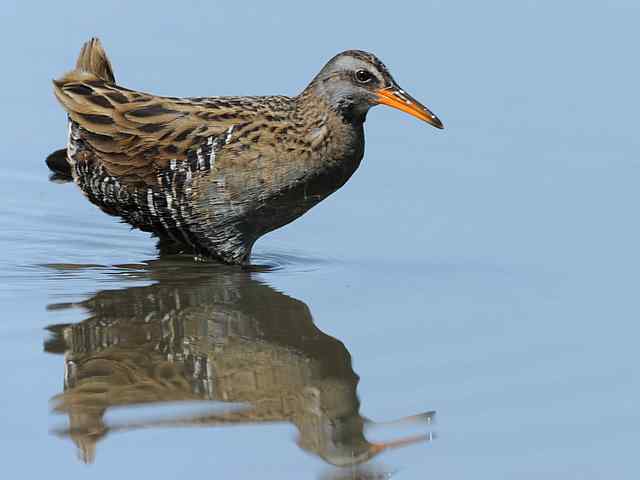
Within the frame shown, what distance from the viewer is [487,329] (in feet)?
22.1

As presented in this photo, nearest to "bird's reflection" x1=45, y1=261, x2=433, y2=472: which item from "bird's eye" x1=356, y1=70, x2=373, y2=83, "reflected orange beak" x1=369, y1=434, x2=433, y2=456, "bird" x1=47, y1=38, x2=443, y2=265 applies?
"reflected orange beak" x1=369, y1=434, x2=433, y2=456

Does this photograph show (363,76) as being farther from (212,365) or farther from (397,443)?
(397,443)

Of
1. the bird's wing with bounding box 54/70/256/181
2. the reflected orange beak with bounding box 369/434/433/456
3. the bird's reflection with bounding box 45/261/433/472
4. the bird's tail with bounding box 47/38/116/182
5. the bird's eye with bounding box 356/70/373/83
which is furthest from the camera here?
the bird's tail with bounding box 47/38/116/182

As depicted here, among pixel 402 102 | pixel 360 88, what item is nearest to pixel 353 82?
pixel 360 88

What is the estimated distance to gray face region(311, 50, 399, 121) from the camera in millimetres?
7711

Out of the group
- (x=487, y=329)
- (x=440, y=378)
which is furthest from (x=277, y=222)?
(x=440, y=378)

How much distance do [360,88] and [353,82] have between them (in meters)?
0.06

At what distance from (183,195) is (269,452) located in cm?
312

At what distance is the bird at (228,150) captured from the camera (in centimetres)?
778

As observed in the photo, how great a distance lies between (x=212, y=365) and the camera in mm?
5996

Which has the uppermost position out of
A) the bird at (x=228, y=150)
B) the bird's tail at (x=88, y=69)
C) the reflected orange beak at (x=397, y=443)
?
the bird's tail at (x=88, y=69)

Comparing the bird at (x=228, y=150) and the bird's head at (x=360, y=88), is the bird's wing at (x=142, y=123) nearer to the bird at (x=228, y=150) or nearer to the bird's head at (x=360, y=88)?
the bird at (x=228, y=150)

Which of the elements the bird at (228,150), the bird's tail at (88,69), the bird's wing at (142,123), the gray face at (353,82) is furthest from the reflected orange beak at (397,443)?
the bird's tail at (88,69)

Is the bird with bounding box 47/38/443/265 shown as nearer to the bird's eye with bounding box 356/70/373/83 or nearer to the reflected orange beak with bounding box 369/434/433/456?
the bird's eye with bounding box 356/70/373/83
